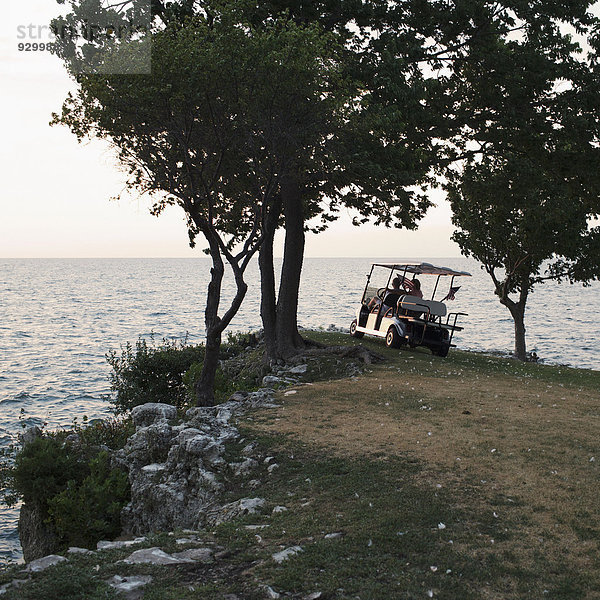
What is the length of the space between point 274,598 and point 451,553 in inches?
94.4

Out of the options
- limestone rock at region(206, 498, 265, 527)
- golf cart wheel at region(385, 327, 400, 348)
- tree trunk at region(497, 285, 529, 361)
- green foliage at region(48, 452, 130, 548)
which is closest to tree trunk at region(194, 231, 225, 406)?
green foliage at region(48, 452, 130, 548)

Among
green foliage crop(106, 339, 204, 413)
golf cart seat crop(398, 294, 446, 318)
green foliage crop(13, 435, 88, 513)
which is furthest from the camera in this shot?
golf cart seat crop(398, 294, 446, 318)

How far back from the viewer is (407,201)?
2278 cm

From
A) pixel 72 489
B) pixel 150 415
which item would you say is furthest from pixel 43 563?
pixel 150 415

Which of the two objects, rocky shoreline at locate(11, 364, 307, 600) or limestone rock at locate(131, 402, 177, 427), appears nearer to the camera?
rocky shoreline at locate(11, 364, 307, 600)

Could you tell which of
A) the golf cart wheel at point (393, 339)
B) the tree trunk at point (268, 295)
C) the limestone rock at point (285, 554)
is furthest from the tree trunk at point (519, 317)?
the limestone rock at point (285, 554)

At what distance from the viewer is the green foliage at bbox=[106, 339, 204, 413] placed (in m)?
24.6

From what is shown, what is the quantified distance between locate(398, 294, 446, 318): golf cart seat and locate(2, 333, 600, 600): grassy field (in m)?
8.78

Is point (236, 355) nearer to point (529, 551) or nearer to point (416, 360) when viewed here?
point (416, 360)

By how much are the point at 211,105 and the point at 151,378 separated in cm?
1196

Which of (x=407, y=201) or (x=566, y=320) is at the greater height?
(x=407, y=201)

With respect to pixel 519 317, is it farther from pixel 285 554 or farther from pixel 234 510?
pixel 285 554

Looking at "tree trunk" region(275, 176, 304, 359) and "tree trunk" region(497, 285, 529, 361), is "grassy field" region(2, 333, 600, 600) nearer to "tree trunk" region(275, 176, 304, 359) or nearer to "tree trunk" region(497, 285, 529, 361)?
"tree trunk" region(275, 176, 304, 359)

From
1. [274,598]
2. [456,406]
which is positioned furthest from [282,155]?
[274,598]
